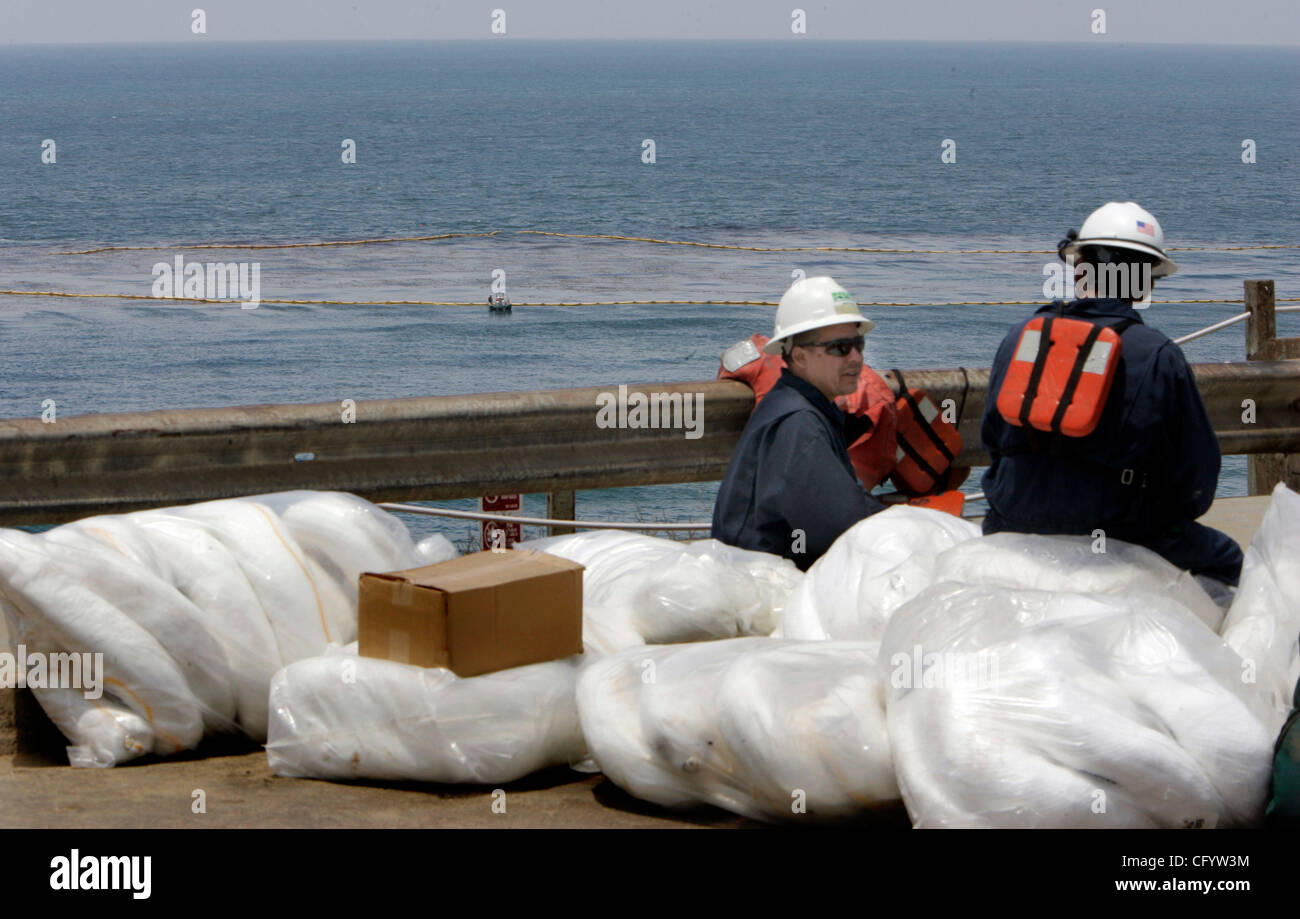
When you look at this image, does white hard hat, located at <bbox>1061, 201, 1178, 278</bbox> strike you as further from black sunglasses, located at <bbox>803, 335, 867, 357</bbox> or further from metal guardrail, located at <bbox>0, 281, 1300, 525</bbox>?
metal guardrail, located at <bbox>0, 281, 1300, 525</bbox>

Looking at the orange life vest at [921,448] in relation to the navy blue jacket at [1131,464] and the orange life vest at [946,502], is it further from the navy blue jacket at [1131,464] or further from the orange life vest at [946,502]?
the navy blue jacket at [1131,464]

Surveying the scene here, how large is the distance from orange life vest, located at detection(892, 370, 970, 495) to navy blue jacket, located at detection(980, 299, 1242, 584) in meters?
1.84

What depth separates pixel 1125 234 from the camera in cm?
454

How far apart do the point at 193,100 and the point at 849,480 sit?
174 m

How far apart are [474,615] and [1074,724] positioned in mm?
1541

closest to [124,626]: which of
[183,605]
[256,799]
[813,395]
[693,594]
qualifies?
[183,605]

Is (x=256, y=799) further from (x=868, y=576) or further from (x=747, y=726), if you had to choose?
(x=868, y=576)

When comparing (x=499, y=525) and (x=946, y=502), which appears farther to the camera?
(x=499, y=525)

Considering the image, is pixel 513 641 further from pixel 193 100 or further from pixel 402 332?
pixel 193 100

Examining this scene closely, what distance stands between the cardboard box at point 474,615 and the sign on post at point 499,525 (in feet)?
6.90

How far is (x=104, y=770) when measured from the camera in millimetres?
4285

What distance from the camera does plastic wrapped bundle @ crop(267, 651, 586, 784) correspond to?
13.5ft

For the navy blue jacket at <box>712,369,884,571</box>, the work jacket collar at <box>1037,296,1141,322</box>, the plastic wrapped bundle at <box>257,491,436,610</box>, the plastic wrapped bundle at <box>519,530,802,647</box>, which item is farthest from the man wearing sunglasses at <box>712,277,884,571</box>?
the plastic wrapped bundle at <box>257,491,436,610</box>

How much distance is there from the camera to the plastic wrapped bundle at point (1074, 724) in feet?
11.3
